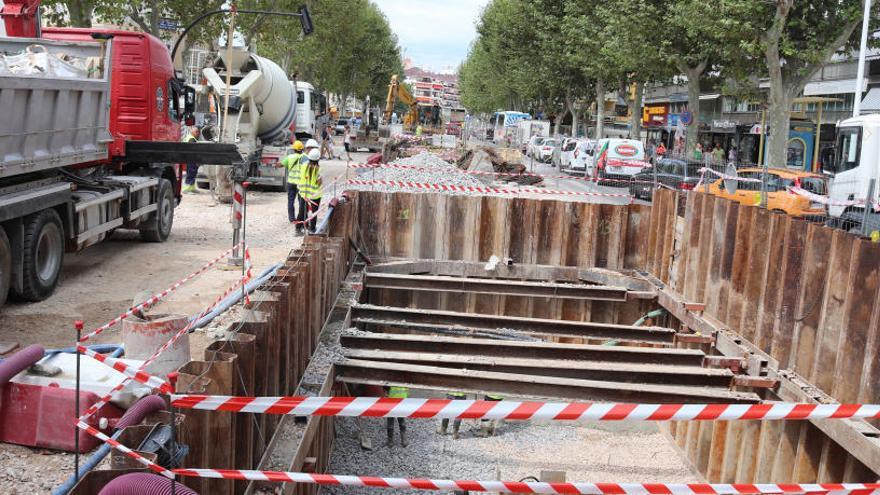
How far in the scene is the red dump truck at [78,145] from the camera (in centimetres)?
894

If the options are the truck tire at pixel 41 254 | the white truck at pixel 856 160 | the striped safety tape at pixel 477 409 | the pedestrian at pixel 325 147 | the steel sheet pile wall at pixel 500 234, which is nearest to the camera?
the striped safety tape at pixel 477 409

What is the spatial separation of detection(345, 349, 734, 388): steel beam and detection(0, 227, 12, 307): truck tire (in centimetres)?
370

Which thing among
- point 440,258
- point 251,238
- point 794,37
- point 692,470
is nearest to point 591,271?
point 440,258

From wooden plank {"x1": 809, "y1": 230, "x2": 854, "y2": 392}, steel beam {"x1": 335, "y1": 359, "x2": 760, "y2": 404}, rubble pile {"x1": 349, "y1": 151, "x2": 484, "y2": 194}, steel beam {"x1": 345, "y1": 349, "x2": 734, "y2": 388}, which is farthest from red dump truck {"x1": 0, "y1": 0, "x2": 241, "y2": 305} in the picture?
wooden plank {"x1": 809, "y1": 230, "x2": 854, "y2": 392}

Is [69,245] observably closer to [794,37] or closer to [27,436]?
[27,436]

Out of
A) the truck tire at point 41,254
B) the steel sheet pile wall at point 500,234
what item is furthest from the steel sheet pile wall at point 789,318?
the truck tire at point 41,254

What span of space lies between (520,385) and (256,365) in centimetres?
366

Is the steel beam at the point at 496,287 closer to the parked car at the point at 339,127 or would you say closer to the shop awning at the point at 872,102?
the shop awning at the point at 872,102

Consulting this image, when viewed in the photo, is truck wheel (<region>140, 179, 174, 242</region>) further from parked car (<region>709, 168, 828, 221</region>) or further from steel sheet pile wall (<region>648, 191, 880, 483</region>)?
parked car (<region>709, 168, 828, 221</region>)

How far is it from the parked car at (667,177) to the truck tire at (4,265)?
738 inches

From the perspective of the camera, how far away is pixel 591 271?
12742 millimetres

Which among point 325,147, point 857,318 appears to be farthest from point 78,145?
point 325,147

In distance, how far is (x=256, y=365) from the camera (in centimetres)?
559

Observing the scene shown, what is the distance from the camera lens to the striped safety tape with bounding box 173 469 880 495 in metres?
3.95
